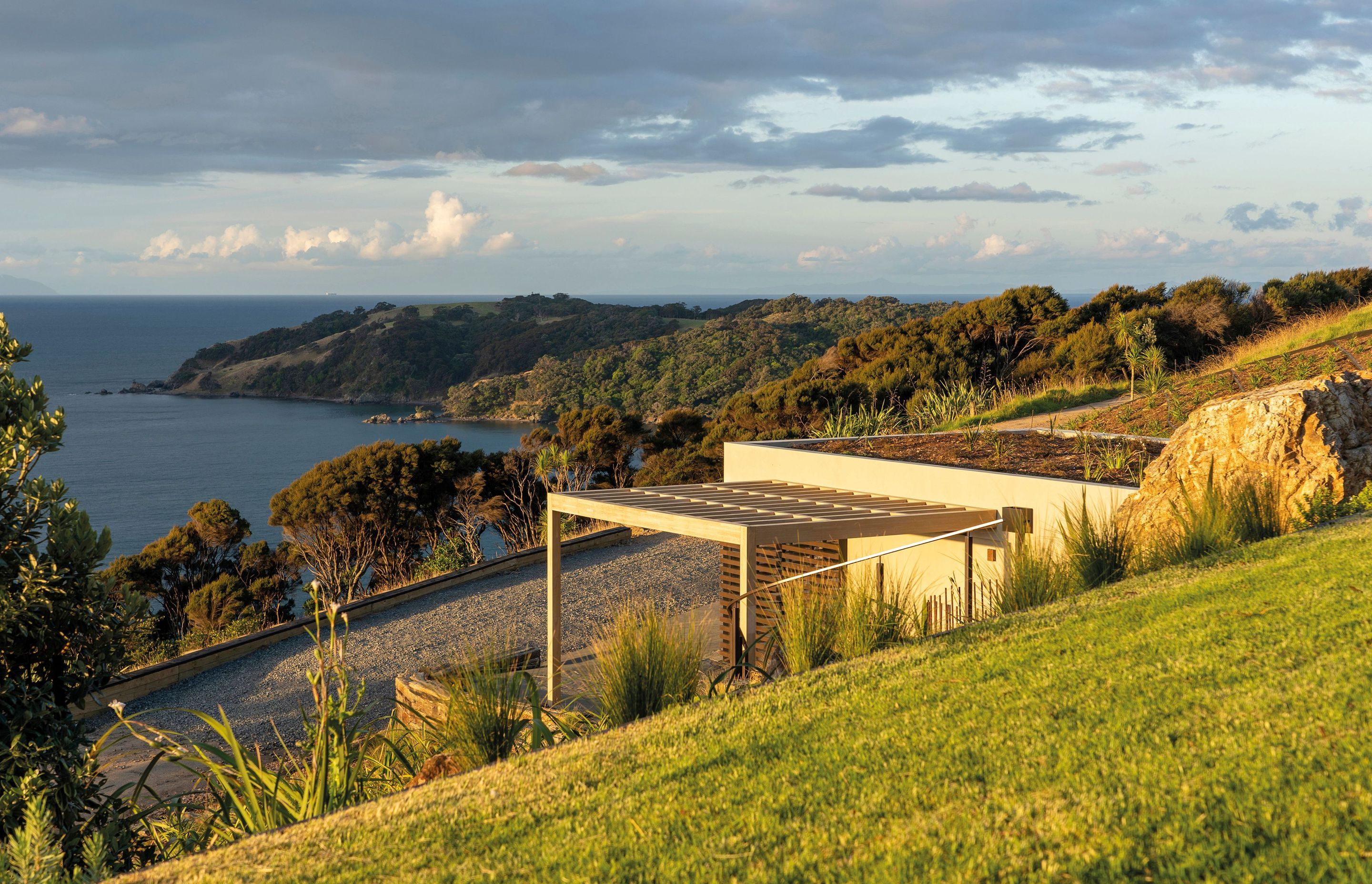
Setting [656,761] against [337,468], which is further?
[337,468]

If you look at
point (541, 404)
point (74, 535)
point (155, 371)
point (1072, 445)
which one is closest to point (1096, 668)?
point (74, 535)

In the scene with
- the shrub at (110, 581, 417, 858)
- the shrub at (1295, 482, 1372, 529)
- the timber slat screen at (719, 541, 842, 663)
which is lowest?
the timber slat screen at (719, 541, 842, 663)

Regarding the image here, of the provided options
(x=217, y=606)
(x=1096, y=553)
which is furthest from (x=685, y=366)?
(x=1096, y=553)

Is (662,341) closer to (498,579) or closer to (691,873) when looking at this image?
(498,579)

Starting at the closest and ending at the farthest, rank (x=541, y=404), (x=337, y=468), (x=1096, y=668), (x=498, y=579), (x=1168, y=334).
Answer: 1. (x=1096, y=668)
2. (x=498, y=579)
3. (x=337, y=468)
4. (x=1168, y=334)
5. (x=541, y=404)

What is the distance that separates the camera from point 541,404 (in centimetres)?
5641

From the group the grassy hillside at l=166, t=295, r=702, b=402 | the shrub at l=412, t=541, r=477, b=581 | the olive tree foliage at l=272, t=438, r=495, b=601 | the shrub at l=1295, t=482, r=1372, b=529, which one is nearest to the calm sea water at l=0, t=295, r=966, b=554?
the grassy hillside at l=166, t=295, r=702, b=402

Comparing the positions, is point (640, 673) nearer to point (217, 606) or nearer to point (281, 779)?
point (281, 779)

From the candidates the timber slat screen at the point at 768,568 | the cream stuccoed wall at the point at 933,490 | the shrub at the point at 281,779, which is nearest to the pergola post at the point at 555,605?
the timber slat screen at the point at 768,568

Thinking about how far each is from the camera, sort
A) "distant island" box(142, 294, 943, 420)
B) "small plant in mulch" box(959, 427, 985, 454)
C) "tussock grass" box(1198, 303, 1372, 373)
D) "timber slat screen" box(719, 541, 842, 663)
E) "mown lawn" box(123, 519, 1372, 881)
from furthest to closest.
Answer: "distant island" box(142, 294, 943, 420) < "tussock grass" box(1198, 303, 1372, 373) < "small plant in mulch" box(959, 427, 985, 454) < "timber slat screen" box(719, 541, 842, 663) < "mown lawn" box(123, 519, 1372, 881)

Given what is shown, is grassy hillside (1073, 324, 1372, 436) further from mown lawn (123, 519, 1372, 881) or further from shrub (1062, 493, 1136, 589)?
mown lawn (123, 519, 1372, 881)

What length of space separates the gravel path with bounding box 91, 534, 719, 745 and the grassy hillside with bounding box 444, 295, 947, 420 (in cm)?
2960

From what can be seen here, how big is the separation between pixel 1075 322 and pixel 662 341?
37.0 m

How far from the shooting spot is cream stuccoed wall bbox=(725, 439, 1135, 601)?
7.79 metres
